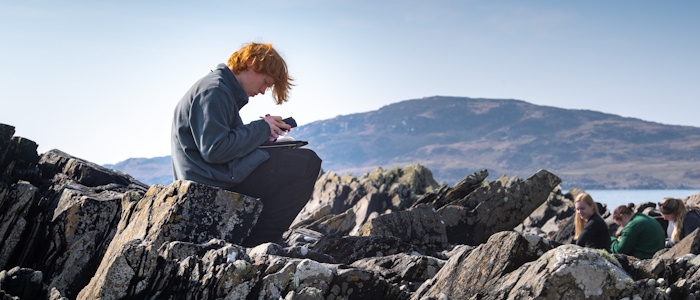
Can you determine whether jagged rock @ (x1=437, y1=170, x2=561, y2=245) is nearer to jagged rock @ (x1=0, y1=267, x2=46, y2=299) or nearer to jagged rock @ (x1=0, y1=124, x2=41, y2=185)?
jagged rock @ (x1=0, y1=124, x2=41, y2=185)

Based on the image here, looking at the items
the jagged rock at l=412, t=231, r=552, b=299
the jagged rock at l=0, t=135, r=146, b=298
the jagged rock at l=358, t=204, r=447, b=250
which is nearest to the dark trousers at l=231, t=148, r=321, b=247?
the jagged rock at l=0, t=135, r=146, b=298

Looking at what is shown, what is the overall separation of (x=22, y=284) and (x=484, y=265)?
529cm

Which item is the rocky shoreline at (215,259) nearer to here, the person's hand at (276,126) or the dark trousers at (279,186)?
the dark trousers at (279,186)

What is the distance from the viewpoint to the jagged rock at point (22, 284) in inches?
341

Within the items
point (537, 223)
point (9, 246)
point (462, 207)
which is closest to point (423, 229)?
point (462, 207)

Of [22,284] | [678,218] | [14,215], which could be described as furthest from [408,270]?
[678,218]

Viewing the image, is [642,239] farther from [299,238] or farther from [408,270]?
[408,270]

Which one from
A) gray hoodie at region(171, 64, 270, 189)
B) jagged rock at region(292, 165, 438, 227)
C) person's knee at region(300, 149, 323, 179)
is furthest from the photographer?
jagged rock at region(292, 165, 438, 227)

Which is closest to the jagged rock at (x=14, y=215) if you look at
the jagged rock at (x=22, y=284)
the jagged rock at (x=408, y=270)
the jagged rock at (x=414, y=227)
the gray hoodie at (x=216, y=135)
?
the jagged rock at (x=22, y=284)

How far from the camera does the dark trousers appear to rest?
10852 mm

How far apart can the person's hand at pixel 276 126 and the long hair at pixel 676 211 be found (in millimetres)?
15394

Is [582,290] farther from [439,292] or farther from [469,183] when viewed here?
[469,183]

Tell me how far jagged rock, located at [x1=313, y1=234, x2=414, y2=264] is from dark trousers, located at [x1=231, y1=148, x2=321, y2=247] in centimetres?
119

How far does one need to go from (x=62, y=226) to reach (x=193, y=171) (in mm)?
2677
